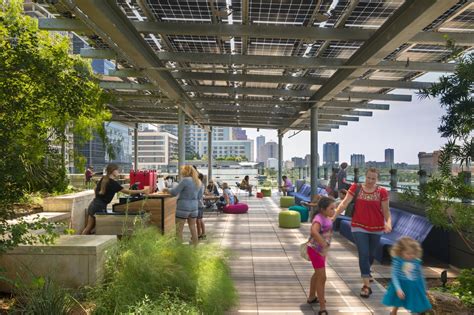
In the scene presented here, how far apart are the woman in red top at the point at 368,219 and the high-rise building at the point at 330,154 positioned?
12308 millimetres

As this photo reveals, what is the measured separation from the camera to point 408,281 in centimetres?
367

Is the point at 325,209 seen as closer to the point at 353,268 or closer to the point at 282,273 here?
the point at 282,273

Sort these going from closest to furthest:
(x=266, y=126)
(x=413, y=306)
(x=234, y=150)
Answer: (x=413, y=306)
(x=266, y=126)
(x=234, y=150)

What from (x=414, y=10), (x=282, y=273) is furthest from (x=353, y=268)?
(x=414, y=10)

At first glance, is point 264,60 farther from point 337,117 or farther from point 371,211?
point 337,117

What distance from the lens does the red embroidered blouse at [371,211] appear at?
4.95 metres

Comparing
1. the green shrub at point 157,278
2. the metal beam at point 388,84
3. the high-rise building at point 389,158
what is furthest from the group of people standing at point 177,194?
the metal beam at point 388,84

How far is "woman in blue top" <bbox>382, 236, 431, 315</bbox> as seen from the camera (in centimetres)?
361

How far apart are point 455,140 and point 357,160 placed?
32.6ft

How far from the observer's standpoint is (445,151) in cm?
417

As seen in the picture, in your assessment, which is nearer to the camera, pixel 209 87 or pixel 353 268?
pixel 353 268

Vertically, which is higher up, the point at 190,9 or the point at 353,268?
the point at 190,9

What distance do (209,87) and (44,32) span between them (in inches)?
220

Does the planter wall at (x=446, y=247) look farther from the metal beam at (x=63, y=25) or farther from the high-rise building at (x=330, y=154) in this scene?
the high-rise building at (x=330, y=154)
